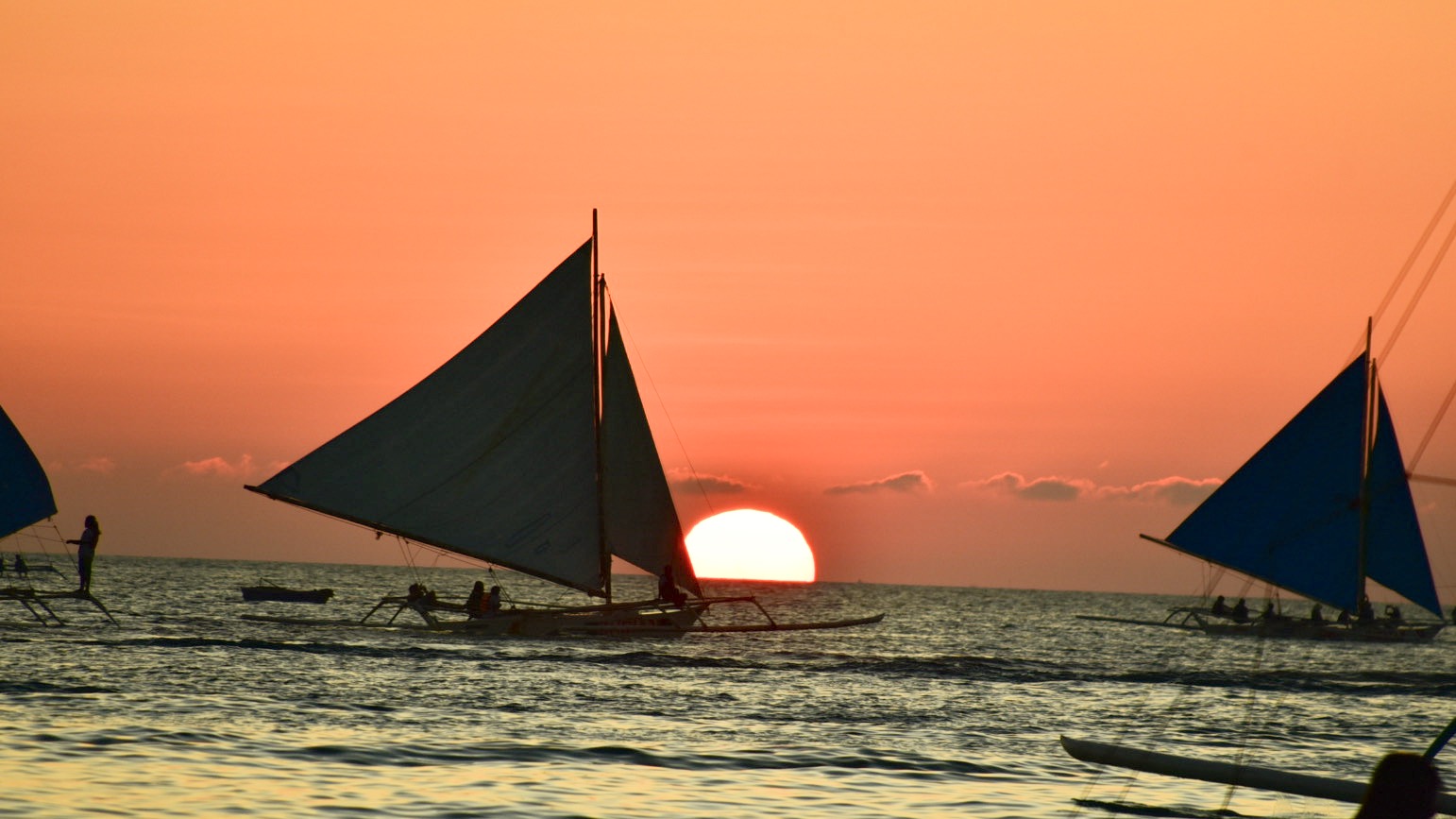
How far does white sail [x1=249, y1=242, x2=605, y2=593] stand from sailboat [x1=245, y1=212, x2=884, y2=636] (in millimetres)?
35

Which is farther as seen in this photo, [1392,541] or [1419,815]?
[1392,541]

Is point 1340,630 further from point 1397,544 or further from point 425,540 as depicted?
point 425,540

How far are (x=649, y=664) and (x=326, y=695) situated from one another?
13.3 m

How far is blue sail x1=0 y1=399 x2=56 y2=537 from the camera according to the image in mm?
42188

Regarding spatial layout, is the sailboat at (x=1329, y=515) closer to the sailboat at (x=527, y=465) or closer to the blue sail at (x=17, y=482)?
the sailboat at (x=527, y=465)

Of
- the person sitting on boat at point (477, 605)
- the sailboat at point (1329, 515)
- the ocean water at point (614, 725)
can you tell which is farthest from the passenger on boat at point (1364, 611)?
the person sitting on boat at point (477, 605)

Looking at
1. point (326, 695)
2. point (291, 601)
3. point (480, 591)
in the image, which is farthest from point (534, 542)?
point (291, 601)

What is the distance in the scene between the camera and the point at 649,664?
4069cm

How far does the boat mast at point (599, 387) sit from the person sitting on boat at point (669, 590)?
1562 mm

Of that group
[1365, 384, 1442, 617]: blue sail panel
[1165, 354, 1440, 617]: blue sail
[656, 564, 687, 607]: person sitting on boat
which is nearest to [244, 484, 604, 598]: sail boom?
[656, 564, 687, 607]: person sitting on boat

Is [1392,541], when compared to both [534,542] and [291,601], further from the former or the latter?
[291,601]

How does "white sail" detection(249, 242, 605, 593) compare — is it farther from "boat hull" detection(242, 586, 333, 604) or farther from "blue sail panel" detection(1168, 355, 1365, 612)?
"boat hull" detection(242, 586, 333, 604)

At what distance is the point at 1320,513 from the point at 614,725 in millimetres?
41457

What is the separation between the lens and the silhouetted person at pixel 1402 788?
862 centimetres
